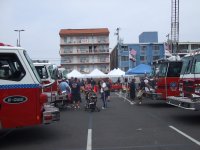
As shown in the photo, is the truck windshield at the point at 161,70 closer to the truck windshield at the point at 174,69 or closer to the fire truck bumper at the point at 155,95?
the truck windshield at the point at 174,69

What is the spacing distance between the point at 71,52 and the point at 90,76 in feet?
140

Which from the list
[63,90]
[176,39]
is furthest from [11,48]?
[176,39]

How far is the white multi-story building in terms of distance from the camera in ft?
304

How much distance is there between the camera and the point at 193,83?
14.1 m

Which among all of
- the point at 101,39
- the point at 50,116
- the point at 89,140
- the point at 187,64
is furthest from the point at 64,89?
the point at 101,39

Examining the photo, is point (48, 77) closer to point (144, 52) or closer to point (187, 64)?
point (187, 64)

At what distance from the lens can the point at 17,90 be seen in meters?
10.2

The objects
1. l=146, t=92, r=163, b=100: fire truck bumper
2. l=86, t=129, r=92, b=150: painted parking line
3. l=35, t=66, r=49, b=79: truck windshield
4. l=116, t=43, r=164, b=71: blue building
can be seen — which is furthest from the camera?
l=116, t=43, r=164, b=71: blue building

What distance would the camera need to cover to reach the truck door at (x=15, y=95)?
33.3ft

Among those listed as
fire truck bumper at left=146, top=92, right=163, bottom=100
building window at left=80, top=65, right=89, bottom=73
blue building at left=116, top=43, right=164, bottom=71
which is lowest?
fire truck bumper at left=146, top=92, right=163, bottom=100

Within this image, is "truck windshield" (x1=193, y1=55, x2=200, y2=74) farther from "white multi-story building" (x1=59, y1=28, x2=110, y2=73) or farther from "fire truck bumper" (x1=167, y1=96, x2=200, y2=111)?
"white multi-story building" (x1=59, y1=28, x2=110, y2=73)

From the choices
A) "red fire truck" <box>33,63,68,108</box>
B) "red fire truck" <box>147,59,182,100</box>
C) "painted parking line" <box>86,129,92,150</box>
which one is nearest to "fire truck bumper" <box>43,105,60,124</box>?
"painted parking line" <box>86,129,92,150</box>

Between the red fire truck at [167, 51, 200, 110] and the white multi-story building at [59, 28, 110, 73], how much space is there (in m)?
76.7

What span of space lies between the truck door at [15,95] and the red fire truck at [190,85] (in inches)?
224
